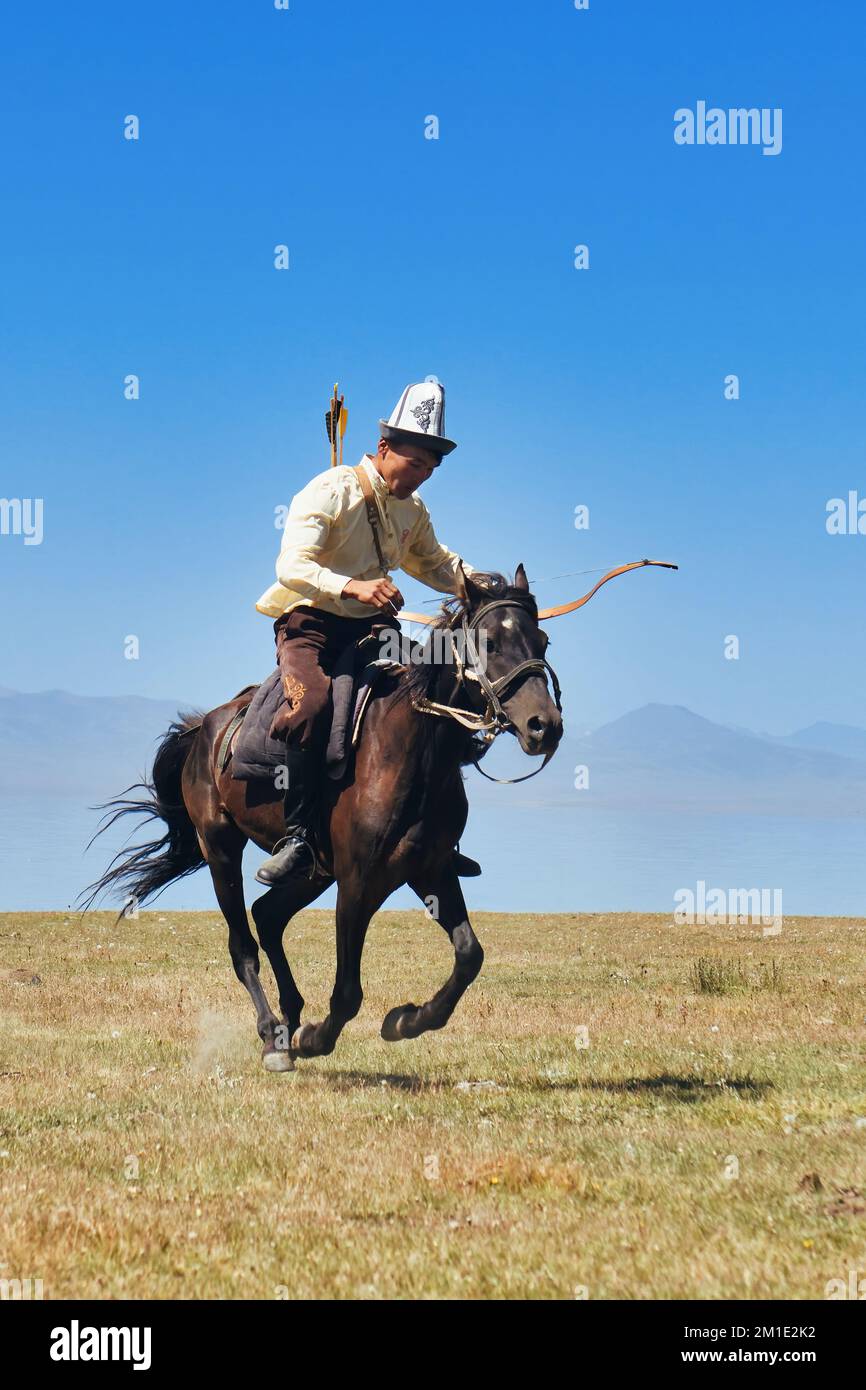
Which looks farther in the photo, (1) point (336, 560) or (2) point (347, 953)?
(1) point (336, 560)

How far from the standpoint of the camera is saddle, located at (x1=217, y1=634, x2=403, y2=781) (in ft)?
35.3

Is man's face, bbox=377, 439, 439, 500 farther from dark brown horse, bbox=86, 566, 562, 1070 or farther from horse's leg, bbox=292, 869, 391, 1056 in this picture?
horse's leg, bbox=292, 869, 391, 1056

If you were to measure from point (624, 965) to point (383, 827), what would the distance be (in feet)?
44.9

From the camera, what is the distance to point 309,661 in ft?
36.3

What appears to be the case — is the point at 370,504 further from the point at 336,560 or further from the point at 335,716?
the point at 335,716

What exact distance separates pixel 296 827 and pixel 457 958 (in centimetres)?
174

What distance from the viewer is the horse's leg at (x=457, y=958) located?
10.6m

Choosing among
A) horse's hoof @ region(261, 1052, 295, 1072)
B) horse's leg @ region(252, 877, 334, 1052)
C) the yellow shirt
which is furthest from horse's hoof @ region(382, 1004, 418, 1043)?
the yellow shirt

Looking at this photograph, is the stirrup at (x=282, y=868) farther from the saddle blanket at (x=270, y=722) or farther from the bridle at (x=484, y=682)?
the bridle at (x=484, y=682)

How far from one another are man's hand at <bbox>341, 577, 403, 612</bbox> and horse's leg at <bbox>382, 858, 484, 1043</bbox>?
217 centimetres

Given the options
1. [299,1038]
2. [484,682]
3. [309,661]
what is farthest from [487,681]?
[299,1038]

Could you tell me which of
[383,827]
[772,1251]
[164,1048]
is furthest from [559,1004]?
[772,1251]
